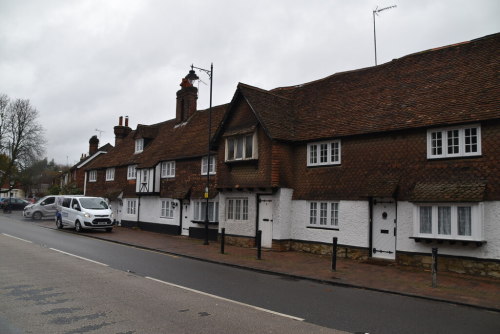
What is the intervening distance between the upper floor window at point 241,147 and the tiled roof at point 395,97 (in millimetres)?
1344

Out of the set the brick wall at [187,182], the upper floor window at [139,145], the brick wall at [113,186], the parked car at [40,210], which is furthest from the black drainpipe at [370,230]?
the parked car at [40,210]

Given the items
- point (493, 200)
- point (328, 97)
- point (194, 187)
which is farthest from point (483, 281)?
point (194, 187)

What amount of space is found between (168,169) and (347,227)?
46.6 ft

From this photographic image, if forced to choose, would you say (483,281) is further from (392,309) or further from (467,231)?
(392,309)

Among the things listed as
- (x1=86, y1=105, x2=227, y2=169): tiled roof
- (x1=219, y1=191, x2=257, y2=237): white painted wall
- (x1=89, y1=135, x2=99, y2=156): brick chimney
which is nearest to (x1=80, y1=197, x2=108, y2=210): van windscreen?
(x1=86, y1=105, x2=227, y2=169): tiled roof

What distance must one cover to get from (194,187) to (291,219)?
755 centimetres

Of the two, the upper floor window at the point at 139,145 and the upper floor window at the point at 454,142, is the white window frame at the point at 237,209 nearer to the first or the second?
the upper floor window at the point at 454,142

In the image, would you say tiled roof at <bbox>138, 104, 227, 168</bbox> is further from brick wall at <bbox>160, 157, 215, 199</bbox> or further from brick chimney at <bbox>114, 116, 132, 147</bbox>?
brick chimney at <bbox>114, 116, 132, 147</bbox>

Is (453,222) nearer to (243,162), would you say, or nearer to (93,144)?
(243,162)

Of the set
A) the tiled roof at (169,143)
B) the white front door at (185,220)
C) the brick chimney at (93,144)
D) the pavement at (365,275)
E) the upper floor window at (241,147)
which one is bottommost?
the pavement at (365,275)

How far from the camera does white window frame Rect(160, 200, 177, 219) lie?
24906mm

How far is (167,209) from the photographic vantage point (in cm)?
2541

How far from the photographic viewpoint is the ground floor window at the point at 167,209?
24986 millimetres

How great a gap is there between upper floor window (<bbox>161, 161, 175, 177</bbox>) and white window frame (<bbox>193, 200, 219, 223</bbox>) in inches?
146
